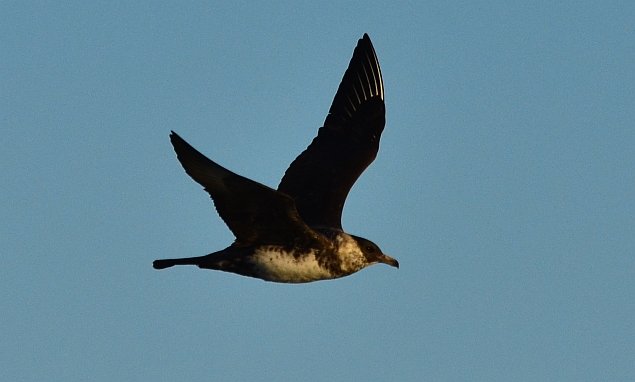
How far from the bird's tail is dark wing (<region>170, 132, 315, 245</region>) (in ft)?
1.80

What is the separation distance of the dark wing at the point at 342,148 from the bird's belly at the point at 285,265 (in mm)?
1063

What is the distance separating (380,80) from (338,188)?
1.98 meters

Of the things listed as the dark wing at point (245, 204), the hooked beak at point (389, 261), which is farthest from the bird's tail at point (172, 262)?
the hooked beak at point (389, 261)

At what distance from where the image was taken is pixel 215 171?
11391mm

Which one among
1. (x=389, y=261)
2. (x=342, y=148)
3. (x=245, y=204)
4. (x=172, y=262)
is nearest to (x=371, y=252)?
(x=389, y=261)

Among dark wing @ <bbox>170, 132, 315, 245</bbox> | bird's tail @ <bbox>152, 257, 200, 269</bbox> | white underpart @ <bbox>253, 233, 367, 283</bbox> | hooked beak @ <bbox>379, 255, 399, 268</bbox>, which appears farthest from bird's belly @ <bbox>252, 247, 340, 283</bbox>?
hooked beak @ <bbox>379, 255, 399, 268</bbox>

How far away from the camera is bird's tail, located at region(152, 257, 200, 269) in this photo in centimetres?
1300

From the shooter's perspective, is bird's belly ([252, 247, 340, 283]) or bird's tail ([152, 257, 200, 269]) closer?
bird's belly ([252, 247, 340, 283])

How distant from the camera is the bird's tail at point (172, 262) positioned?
13.0m

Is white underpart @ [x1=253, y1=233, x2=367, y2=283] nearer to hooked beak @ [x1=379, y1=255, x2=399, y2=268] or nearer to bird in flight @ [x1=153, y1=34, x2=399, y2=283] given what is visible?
bird in flight @ [x1=153, y1=34, x2=399, y2=283]

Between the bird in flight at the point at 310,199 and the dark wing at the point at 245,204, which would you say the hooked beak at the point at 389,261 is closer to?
the bird in flight at the point at 310,199

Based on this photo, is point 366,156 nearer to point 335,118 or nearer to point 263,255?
point 335,118

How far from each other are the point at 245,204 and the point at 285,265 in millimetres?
1103

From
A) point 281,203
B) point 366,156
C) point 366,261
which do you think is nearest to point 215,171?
point 281,203
